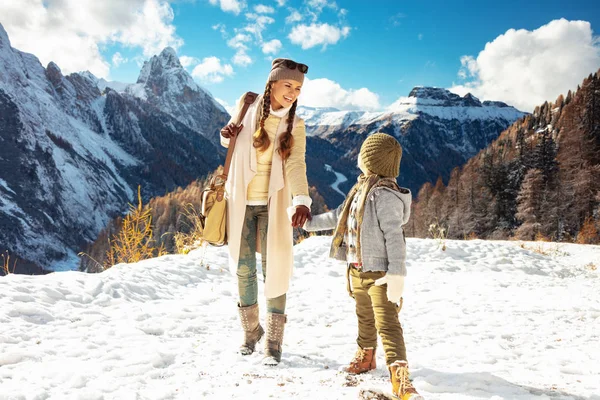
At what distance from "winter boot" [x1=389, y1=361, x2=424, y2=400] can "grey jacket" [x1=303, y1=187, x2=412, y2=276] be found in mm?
538

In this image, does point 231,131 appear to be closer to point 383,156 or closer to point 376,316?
point 383,156

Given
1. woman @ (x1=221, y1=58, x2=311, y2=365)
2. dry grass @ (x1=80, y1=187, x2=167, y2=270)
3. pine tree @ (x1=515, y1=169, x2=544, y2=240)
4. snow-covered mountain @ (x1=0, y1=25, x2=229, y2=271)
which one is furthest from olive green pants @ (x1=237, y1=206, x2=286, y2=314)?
snow-covered mountain @ (x1=0, y1=25, x2=229, y2=271)

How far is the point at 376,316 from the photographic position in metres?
2.33

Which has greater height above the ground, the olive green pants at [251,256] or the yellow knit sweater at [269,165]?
the yellow knit sweater at [269,165]

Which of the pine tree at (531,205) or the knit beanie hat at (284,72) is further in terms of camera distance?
the pine tree at (531,205)

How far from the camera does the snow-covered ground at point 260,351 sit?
228cm

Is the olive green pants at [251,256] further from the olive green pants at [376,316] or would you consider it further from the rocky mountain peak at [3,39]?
the rocky mountain peak at [3,39]

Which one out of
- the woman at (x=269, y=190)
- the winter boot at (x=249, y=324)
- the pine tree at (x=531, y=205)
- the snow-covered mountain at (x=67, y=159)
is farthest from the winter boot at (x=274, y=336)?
the snow-covered mountain at (x=67, y=159)

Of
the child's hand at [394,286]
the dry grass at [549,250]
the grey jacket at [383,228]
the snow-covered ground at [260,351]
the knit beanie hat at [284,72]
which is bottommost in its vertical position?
the snow-covered ground at [260,351]

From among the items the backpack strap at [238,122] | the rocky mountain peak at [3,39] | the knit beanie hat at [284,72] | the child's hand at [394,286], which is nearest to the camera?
the child's hand at [394,286]

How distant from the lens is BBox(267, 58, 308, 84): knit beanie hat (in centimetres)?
275

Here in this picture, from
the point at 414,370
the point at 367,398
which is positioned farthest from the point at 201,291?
the point at 367,398

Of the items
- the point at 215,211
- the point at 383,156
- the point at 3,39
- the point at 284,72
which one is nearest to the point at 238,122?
the point at 284,72

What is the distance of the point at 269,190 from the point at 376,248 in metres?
0.90
